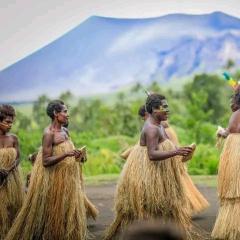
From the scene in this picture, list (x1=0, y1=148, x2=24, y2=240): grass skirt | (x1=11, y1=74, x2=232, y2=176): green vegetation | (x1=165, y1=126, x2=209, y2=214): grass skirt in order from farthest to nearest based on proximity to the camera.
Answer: (x1=11, y1=74, x2=232, y2=176): green vegetation → (x1=165, y1=126, x2=209, y2=214): grass skirt → (x1=0, y1=148, x2=24, y2=240): grass skirt

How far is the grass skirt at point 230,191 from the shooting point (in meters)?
4.38

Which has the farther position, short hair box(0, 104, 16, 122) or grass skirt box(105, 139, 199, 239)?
short hair box(0, 104, 16, 122)

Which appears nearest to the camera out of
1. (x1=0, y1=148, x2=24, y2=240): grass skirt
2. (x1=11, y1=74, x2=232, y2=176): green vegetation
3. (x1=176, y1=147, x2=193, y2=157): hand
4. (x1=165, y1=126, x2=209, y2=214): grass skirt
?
(x1=176, y1=147, x2=193, y2=157): hand

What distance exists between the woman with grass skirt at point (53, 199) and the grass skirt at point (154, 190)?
333 millimetres

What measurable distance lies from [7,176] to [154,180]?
1.07 metres

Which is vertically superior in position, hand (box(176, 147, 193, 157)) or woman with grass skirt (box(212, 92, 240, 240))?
hand (box(176, 147, 193, 157))

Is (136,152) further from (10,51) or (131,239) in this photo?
(10,51)

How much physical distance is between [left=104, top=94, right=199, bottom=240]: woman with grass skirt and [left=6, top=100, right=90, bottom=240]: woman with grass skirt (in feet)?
1.03

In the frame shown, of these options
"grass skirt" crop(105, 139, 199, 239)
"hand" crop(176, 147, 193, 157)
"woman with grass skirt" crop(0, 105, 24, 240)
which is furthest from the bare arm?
"hand" crop(176, 147, 193, 157)

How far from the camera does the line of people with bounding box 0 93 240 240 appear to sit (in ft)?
13.2

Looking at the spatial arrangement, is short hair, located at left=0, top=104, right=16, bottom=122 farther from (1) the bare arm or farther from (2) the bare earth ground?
(2) the bare earth ground

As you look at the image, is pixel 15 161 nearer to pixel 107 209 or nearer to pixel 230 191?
pixel 230 191

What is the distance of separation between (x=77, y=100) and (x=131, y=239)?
7822mm

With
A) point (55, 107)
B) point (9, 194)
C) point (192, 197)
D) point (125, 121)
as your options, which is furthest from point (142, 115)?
point (125, 121)
